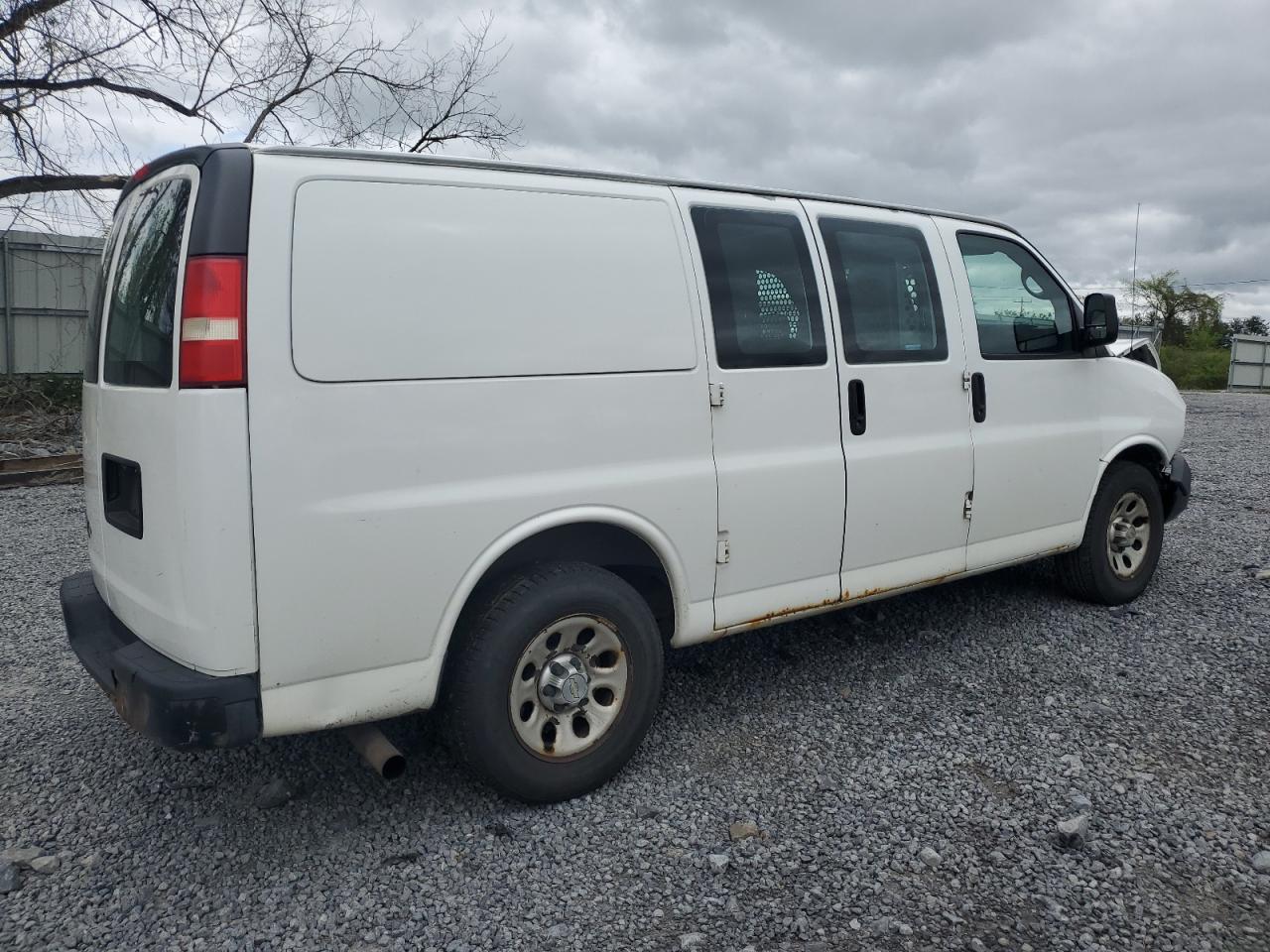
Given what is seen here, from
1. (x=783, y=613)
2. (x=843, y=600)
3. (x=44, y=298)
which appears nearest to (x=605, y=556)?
(x=783, y=613)

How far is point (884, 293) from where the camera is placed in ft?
13.6

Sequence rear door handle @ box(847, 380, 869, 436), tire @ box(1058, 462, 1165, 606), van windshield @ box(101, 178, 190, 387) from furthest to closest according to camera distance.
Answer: tire @ box(1058, 462, 1165, 606) < rear door handle @ box(847, 380, 869, 436) < van windshield @ box(101, 178, 190, 387)

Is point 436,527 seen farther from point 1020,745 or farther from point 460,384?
point 1020,745

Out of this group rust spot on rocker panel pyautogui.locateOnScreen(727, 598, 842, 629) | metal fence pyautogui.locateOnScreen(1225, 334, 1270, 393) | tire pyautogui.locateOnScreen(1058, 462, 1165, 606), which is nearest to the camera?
rust spot on rocker panel pyautogui.locateOnScreen(727, 598, 842, 629)

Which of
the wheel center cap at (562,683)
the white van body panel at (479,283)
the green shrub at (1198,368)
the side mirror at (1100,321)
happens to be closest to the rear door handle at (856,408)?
the white van body panel at (479,283)

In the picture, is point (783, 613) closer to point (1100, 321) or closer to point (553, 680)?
point (553, 680)

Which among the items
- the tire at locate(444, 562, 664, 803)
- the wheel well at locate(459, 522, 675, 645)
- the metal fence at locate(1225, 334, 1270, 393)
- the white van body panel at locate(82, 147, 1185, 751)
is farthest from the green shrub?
the tire at locate(444, 562, 664, 803)

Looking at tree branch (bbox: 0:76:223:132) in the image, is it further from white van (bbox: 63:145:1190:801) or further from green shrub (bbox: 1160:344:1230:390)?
green shrub (bbox: 1160:344:1230:390)

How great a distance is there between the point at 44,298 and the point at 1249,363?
3170cm

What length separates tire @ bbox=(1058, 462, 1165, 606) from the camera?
5117 millimetres

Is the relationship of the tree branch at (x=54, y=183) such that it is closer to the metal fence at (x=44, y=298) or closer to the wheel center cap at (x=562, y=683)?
the metal fence at (x=44, y=298)

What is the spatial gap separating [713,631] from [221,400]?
1940 mm

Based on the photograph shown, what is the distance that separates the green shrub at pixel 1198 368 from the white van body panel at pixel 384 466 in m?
37.1

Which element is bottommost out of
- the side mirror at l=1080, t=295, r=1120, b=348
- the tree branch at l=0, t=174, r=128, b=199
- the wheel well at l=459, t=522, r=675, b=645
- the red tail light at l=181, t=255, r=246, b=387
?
the wheel well at l=459, t=522, r=675, b=645
